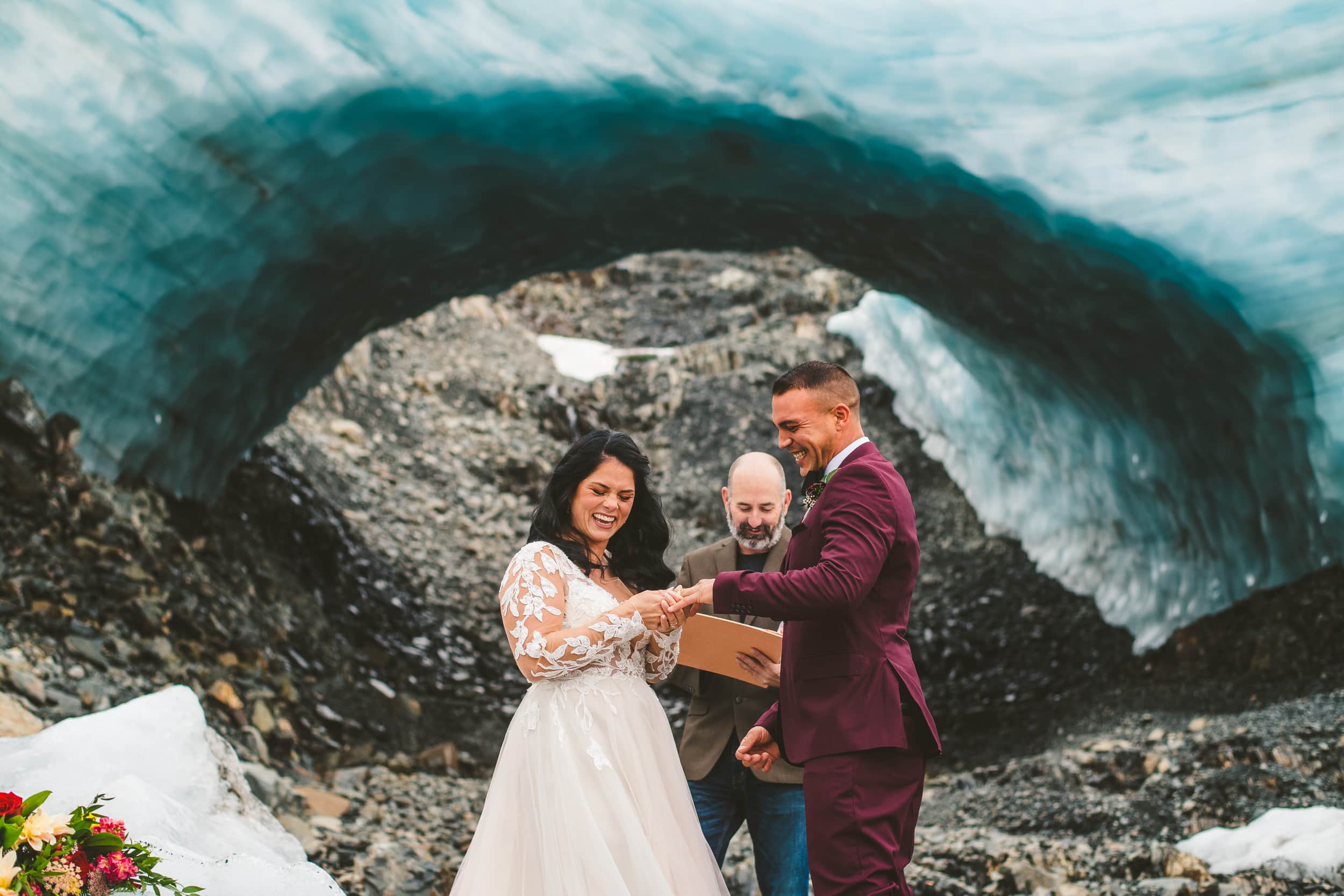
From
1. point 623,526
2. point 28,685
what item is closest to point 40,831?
point 623,526

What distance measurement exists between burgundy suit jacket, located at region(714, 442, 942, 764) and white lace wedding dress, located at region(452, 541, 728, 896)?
0.30 metres

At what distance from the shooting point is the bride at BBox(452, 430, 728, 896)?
212 cm

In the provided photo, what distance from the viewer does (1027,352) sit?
21.0 ft

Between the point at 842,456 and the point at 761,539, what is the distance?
0.62 metres

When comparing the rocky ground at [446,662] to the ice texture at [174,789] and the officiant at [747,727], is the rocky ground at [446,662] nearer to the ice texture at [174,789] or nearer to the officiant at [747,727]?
the ice texture at [174,789]

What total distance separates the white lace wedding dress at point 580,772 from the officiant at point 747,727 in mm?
300

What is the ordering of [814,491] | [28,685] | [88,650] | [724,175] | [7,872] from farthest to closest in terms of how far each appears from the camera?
[724,175] < [88,650] < [28,685] < [814,491] < [7,872]

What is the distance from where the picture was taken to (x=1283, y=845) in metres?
3.79

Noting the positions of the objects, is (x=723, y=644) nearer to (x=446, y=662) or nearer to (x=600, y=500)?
(x=600, y=500)

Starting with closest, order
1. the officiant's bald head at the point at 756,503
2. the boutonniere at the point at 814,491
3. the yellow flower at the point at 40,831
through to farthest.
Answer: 1. the yellow flower at the point at 40,831
2. the boutonniere at the point at 814,491
3. the officiant's bald head at the point at 756,503

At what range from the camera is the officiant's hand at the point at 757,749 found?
2.41 metres

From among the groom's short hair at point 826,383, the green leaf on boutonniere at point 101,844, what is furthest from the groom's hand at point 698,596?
the green leaf on boutonniere at point 101,844

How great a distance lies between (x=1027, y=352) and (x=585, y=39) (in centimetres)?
333

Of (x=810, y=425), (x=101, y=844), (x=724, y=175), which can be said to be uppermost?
(x=724, y=175)
